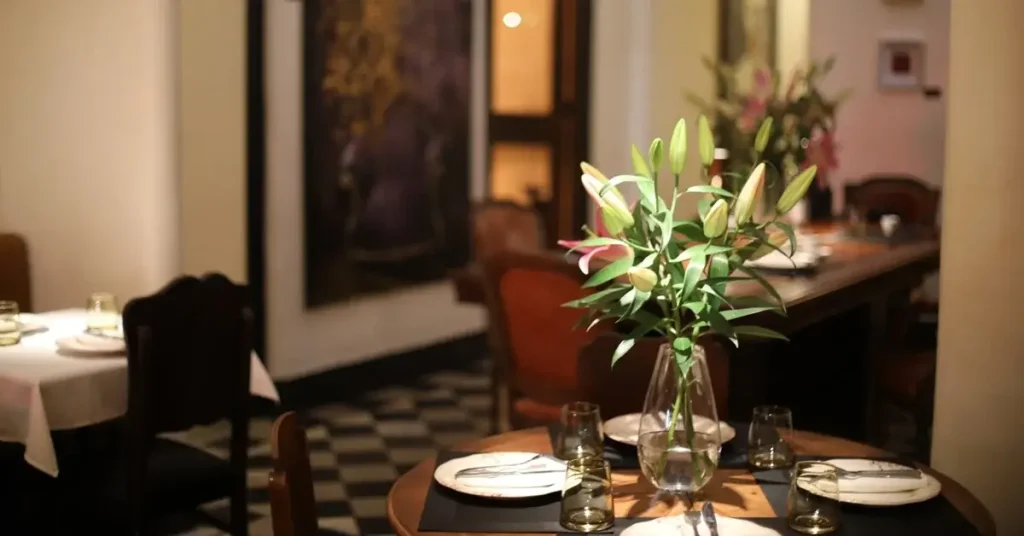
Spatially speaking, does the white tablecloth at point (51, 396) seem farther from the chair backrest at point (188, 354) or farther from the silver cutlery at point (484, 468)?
the silver cutlery at point (484, 468)

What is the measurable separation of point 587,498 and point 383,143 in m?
4.44

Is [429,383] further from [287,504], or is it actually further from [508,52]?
[287,504]

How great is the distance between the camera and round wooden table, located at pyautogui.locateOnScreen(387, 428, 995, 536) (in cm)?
203

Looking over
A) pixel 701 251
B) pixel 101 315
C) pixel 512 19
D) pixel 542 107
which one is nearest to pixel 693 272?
pixel 701 251

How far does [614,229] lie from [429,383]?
4.63 metres

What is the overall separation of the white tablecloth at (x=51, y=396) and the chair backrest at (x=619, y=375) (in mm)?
1393

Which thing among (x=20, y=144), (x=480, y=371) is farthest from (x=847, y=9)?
(x=20, y=144)

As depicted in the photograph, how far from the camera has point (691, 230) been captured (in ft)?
6.79

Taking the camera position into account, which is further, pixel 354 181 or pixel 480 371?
pixel 480 371

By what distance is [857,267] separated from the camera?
442 centimetres

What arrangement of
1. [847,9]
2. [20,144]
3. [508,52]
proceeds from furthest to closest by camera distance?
[847,9] → [508,52] → [20,144]

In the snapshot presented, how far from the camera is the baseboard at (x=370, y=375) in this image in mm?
5715

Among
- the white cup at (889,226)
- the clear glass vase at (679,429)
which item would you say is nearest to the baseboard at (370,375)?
the white cup at (889,226)

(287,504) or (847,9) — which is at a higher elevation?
(847,9)
